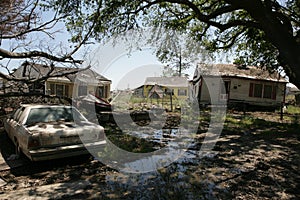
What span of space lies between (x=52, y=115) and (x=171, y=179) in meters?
3.85

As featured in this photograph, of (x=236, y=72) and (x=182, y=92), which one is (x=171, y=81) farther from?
(x=236, y=72)

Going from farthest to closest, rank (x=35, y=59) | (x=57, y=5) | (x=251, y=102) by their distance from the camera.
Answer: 1. (x=251, y=102)
2. (x=35, y=59)
3. (x=57, y=5)

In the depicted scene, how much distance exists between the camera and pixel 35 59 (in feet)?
31.1

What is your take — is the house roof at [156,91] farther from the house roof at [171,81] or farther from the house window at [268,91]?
the house roof at [171,81]

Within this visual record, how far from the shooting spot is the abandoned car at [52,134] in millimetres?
4770

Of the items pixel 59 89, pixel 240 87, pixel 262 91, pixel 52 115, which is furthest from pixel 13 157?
pixel 262 91

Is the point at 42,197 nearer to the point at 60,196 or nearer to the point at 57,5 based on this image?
the point at 60,196

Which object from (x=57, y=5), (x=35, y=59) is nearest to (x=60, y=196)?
(x=57, y=5)

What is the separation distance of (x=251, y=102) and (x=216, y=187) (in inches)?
892

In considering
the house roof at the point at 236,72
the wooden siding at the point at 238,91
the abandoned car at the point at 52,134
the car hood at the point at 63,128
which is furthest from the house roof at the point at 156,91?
the car hood at the point at 63,128

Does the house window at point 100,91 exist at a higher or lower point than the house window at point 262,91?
lower

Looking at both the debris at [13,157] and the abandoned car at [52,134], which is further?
the debris at [13,157]

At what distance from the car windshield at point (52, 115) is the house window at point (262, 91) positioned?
74.7ft

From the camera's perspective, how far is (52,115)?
6.13m
